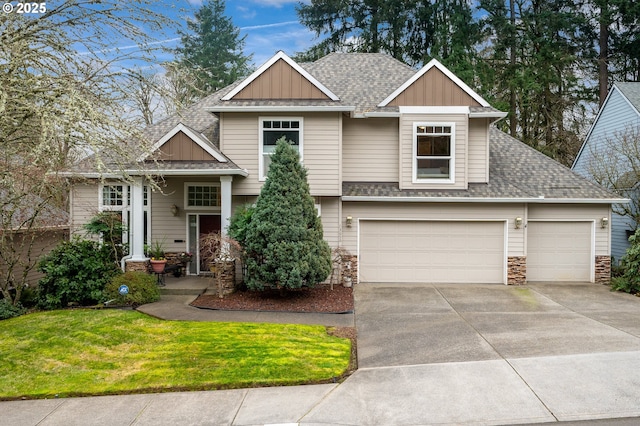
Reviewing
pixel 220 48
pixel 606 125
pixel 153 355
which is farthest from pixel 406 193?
pixel 220 48

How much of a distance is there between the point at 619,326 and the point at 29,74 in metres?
11.1

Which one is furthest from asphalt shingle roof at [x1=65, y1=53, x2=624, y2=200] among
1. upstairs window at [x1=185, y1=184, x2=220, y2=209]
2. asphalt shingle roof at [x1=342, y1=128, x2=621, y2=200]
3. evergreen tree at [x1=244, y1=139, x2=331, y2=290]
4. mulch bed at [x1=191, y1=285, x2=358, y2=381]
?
mulch bed at [x1=191, y1=285, x2=358, y2=381]

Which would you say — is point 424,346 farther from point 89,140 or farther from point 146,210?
point 146,210

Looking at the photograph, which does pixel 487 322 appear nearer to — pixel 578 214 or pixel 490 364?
pixel 490 364

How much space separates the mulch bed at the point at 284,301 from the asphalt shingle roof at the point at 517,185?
3.19 m

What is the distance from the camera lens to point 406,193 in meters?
13.0

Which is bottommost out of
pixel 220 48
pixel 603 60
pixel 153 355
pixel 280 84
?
pixel 153 355

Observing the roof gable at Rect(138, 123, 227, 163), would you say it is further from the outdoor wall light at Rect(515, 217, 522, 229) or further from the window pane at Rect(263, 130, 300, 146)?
the outdoor wall light at Rect(515, 217, 522, 229)

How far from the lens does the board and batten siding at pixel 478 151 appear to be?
13469 mm

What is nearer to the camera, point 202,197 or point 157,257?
point 157,257

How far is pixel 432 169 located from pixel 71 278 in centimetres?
1033

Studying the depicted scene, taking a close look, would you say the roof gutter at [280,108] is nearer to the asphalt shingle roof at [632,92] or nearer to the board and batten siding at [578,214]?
the board and batten siding at [578,214]

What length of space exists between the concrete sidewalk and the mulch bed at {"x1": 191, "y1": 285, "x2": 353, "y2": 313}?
220cm

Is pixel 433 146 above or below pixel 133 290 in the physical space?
above
